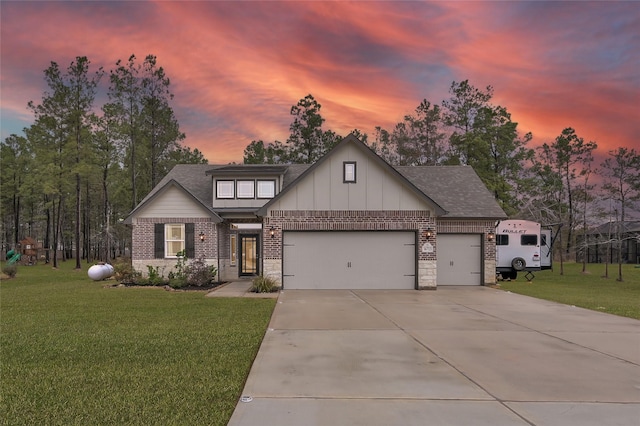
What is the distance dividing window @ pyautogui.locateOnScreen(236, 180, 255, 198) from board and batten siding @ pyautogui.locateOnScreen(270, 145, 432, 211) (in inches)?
194

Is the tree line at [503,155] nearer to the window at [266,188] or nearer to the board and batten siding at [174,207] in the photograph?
the window at [266,188]

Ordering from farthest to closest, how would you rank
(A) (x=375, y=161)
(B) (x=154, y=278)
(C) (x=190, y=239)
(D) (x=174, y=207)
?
1. (D) (x=174, y=207)
2. (C) (x=190, y=239)
3. (B) (x=154, y=278)
4. (A) (x=375, y=161)

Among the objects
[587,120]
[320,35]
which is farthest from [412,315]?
[587,120]

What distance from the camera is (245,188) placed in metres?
21.4

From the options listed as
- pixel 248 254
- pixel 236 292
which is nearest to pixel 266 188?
pixel 248 254

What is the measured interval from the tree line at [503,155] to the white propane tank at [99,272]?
27065mm

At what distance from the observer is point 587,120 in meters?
23.7

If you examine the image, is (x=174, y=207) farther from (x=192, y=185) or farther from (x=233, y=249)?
(x=233, y=249)

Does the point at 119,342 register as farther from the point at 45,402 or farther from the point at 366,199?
the point at 366,199

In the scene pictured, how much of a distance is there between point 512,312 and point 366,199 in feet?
24.6

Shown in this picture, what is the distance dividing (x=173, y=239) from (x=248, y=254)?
13.0ft

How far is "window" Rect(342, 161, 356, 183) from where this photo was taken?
55.2 feet

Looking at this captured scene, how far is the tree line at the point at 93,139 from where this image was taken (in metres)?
31.0

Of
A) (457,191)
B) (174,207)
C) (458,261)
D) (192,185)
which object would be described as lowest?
(458,261)
